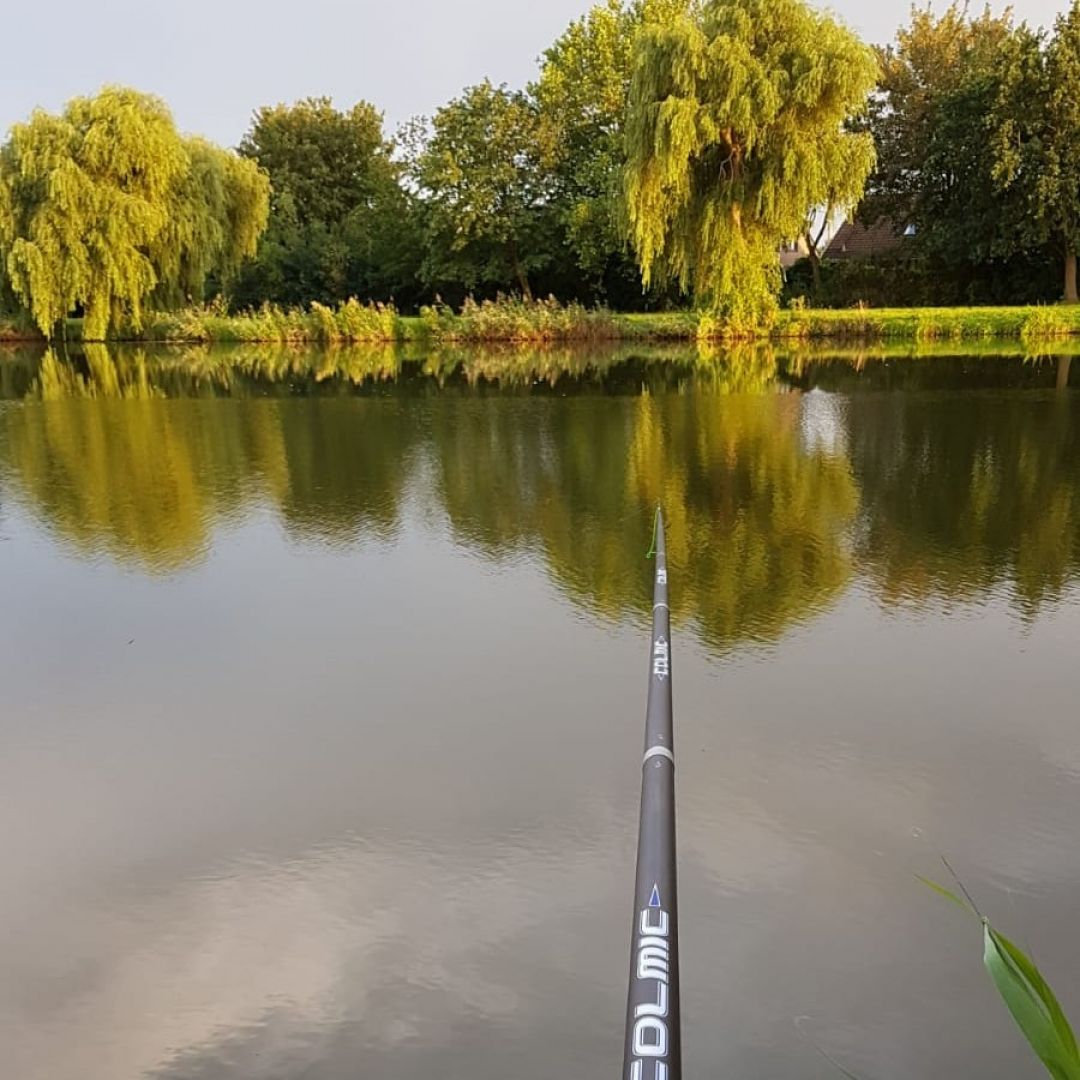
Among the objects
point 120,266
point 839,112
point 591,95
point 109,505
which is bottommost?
point 109,505

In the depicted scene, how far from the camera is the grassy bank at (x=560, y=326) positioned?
23.1 meters

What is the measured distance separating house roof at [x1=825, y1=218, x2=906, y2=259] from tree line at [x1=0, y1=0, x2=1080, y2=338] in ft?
6.70

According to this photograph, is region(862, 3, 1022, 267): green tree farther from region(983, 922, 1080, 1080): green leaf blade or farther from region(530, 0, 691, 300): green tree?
region(983, 922, 1080, 1080): green leaf blade

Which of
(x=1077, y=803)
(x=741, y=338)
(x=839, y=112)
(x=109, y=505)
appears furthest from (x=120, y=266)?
(x=1077, y=803)

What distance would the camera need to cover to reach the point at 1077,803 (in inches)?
122

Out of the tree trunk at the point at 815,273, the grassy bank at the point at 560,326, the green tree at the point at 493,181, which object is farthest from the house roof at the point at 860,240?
the green tree at the point at 493,181

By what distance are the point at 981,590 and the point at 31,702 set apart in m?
4.67

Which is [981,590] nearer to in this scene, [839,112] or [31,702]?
[31,702]

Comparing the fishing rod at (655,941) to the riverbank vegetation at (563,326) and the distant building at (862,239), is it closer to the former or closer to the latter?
the riverbank vegetation at (563,326)

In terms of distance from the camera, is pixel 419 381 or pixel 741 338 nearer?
pixel 419 381

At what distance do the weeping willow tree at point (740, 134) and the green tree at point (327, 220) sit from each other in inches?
579

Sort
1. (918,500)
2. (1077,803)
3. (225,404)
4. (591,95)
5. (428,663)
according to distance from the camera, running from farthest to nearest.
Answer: (591,95), (225,404), (918,500), (428,663), (1077,803)

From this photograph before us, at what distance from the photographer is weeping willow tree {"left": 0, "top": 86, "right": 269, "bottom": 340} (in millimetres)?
22844

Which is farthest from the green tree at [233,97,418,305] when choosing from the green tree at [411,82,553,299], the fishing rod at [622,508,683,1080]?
the fishing rod at [622,508,683,1080]
